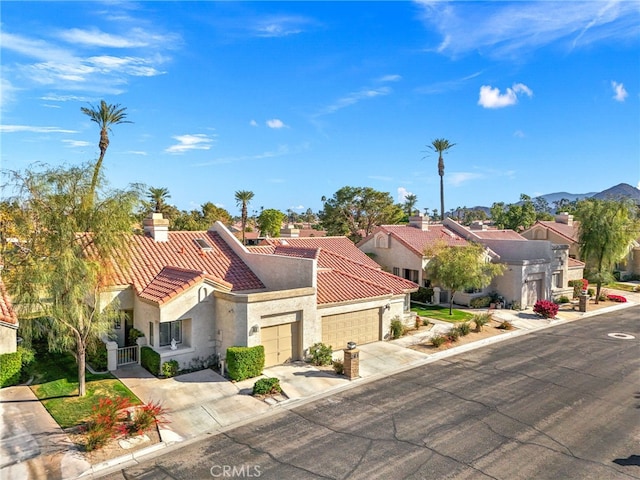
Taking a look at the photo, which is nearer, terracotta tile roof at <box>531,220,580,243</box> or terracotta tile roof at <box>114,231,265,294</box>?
terracotta tile roof at <box>114,231,265,294</box>

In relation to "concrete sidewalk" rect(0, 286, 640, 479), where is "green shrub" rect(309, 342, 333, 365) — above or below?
above

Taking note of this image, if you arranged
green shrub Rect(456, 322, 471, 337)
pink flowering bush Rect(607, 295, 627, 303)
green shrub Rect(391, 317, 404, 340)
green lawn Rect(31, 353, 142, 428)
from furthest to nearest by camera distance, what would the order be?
pink flowering bush Rect(607, 295, 627, 303) → green shrub Rect(456, 322, 471, 337) → green shrub Rect(391, 317, 404, 340) → green lawn Rect(31, 353, 142, 428)

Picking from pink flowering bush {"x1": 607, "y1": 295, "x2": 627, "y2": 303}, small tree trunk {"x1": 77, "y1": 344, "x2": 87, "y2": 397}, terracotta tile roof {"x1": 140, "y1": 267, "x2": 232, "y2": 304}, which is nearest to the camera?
small tree trunk {"x1": 77, "y1": 344, "x2": 87, "y2": 397}

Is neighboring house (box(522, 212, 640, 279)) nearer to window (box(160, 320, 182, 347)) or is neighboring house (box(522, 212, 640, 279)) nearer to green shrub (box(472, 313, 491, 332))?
green shrub (box(472, 313, 491, 332))

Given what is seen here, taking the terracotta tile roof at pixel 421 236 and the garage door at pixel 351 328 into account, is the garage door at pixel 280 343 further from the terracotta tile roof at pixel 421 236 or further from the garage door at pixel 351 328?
the terracotta tile roof at pixel 421 236

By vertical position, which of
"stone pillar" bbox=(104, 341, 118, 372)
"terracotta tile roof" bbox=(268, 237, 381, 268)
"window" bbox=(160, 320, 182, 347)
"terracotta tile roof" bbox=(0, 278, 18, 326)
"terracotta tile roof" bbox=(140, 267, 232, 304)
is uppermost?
"terracotta tile roof" bbox=(268, 237, 381, 268)

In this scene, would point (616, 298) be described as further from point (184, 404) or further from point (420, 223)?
point (184, 404)

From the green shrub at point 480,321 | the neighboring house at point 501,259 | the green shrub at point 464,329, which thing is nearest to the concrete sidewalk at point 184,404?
the green shrub at point 464,329

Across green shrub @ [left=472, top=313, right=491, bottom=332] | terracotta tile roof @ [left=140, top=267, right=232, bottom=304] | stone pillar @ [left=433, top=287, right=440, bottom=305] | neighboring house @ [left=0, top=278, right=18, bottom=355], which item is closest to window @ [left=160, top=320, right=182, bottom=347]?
terracotta tile roof @ [left=140, top=267, right=232, bottom=304]
